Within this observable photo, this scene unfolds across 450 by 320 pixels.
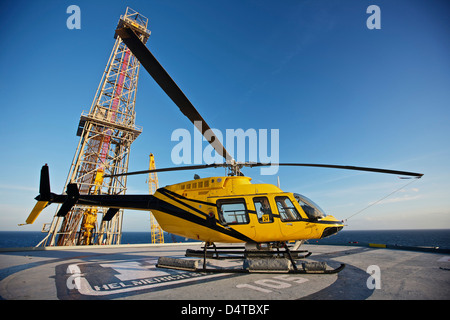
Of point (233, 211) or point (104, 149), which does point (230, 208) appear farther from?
point (104, 149)

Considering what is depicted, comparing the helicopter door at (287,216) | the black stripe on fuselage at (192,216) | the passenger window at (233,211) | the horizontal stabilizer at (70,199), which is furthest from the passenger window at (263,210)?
the horizontal stabilizer at (70,199)

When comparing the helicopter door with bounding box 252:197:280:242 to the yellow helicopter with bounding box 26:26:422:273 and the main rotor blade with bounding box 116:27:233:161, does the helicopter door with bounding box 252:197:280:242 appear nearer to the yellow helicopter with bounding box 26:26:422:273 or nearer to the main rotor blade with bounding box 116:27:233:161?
the yellow helicopter with bounding box 26:26:422:273

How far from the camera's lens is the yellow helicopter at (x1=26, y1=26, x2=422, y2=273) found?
25.2ft

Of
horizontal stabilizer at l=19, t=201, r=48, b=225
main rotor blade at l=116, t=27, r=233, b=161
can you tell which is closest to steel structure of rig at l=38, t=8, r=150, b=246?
horizontal stabilizer at l=19, t=201, r=48, b=225

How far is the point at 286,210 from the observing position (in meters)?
7.87

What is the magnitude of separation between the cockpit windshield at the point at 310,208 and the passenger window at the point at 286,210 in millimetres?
389

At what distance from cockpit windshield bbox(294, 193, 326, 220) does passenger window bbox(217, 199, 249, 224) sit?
2.28m

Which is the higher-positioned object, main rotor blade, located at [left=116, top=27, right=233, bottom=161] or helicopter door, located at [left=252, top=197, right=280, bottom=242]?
main rotor blade, located at [left=116, top=27, right=233, bottom=161]

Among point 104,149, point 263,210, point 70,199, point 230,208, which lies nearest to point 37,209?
point 70,199
